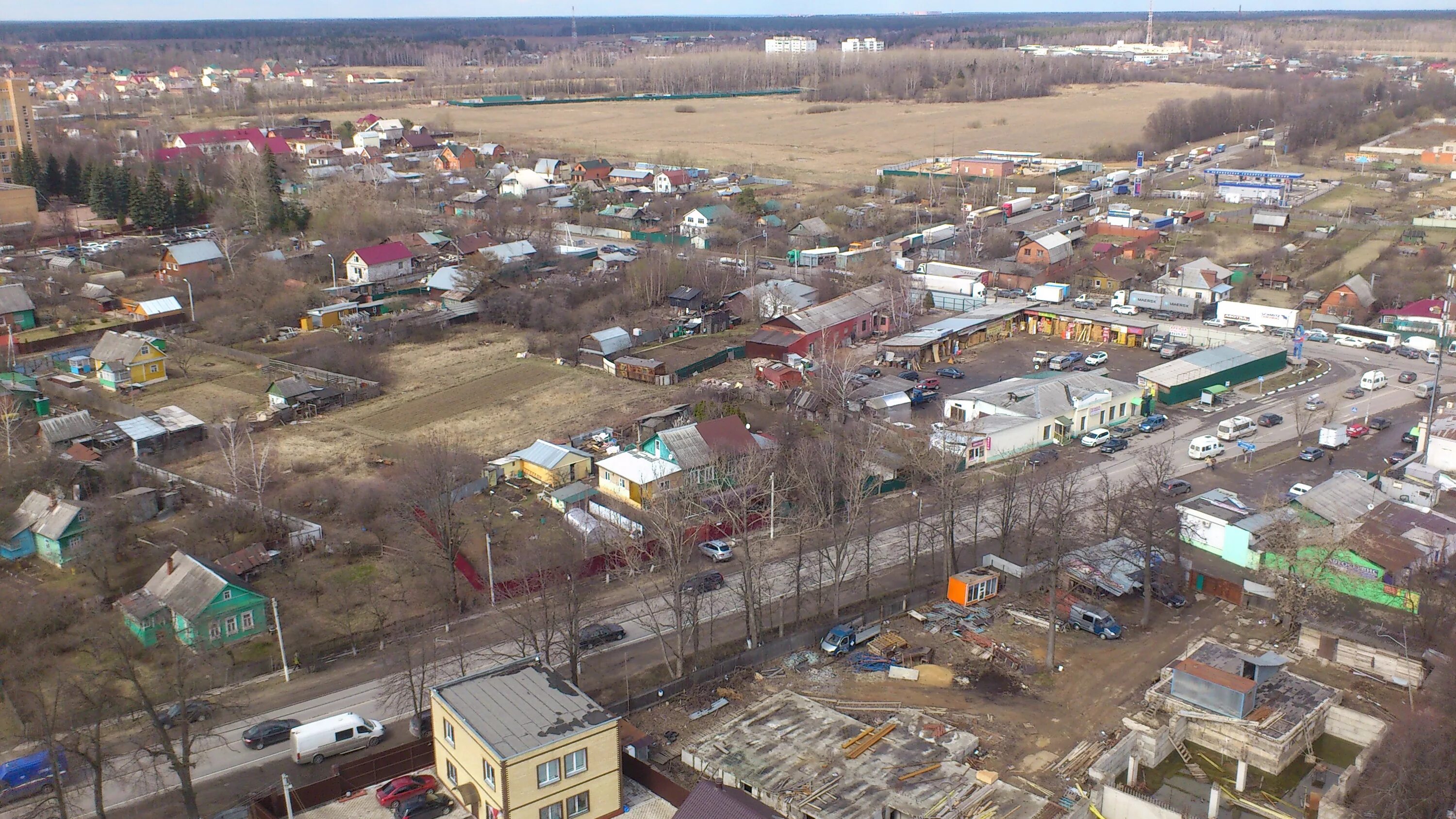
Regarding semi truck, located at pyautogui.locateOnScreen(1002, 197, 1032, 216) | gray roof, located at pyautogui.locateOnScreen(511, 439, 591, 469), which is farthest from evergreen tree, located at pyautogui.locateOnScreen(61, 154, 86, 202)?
semi truck, located at pyautogui.locateOnScreen(1002, 197, 1032, 216)

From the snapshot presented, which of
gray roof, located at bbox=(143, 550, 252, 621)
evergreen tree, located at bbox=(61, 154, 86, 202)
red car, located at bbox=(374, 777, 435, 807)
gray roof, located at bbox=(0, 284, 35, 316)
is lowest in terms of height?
red car, located at bbox=(374, 777, 435, 807)

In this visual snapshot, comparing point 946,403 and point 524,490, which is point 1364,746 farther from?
point 524,490

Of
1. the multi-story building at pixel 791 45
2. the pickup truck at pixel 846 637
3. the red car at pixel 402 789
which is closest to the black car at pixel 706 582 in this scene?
the pickup truck at pixel 846 637

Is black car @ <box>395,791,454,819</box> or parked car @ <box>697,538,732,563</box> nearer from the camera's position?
black car @ <box>395,791,454,819</box>

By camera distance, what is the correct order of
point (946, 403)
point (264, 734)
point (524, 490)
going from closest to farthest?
point (264, 734) < point (524, 490) < point (946, 403)

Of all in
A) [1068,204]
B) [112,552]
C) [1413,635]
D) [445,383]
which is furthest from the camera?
[1068,204]

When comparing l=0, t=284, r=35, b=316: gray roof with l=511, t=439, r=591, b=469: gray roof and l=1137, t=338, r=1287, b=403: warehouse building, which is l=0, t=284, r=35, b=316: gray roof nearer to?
l=511, t=439, r=591, b=469: gray roof

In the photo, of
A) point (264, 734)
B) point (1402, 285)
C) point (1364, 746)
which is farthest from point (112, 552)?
point (1402, 285)
